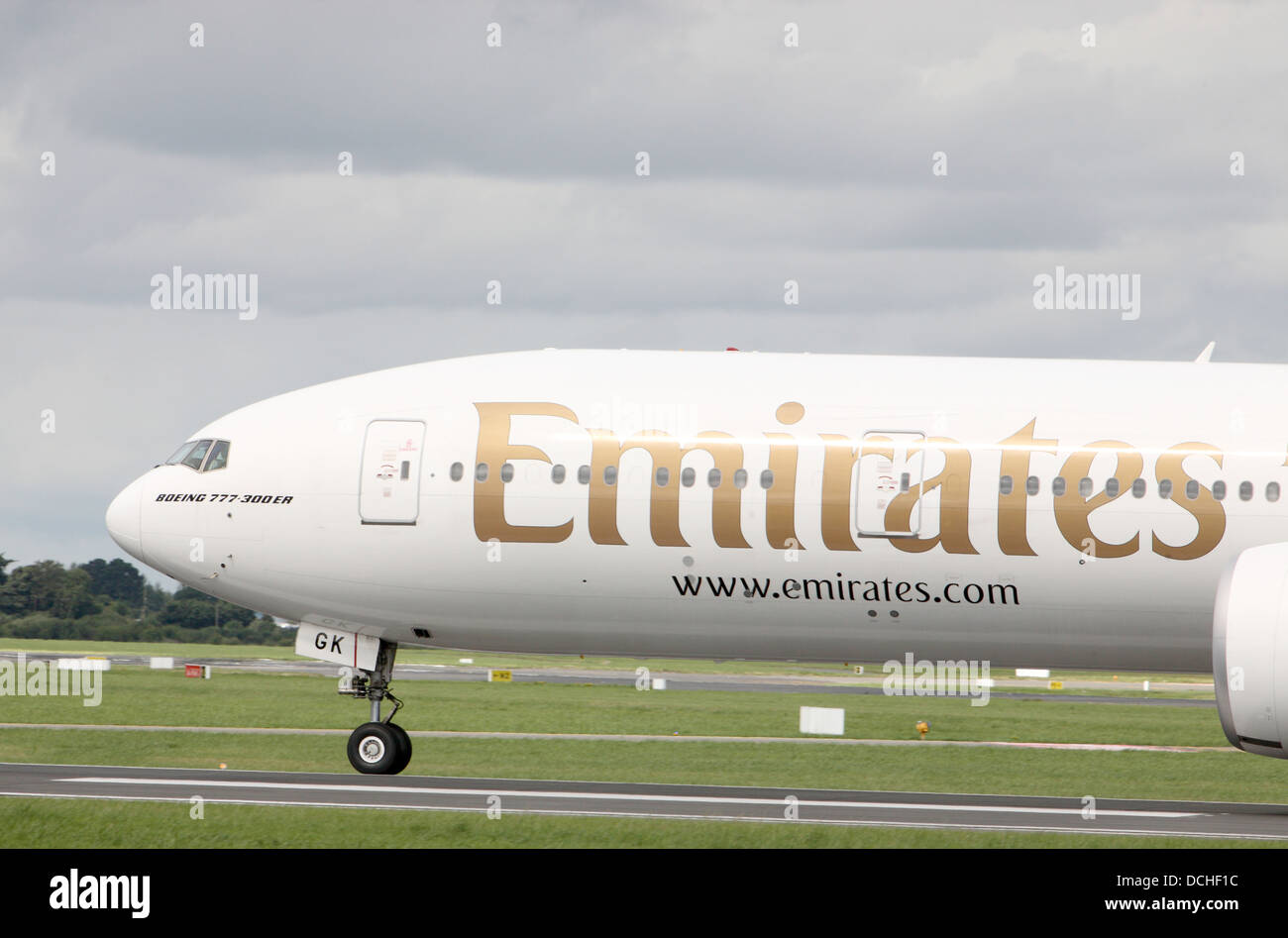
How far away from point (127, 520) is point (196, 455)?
1588mm

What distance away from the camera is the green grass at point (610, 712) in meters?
46.1

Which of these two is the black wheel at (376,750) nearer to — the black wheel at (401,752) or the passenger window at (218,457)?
the black wheel at (401,752)

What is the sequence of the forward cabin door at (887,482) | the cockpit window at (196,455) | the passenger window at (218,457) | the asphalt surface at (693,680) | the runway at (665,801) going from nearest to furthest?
the runway at (665,801) → the forward cabin door at (887,482) → the passenger window at (218,457) → the cockpit window at (196,455) → the asphalt surface at (693,680)

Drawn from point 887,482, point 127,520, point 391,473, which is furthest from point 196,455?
point 887,482

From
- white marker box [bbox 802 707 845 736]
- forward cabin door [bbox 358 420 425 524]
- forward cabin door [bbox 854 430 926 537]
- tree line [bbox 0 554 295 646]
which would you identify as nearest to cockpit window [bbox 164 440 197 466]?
forward cabin door [bbox 358 420 425 524]

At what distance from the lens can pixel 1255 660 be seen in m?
21.6

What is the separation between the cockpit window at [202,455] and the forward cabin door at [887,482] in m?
10.5

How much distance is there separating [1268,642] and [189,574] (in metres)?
16.8

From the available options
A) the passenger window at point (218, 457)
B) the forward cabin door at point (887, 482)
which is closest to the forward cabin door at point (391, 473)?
the passenger window at point (218, 457)

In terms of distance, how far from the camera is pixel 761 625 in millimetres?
25750

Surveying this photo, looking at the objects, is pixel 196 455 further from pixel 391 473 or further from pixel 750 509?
pixel 750 509

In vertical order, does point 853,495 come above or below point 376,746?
above

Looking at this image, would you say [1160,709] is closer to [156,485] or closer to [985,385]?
[985,385]
